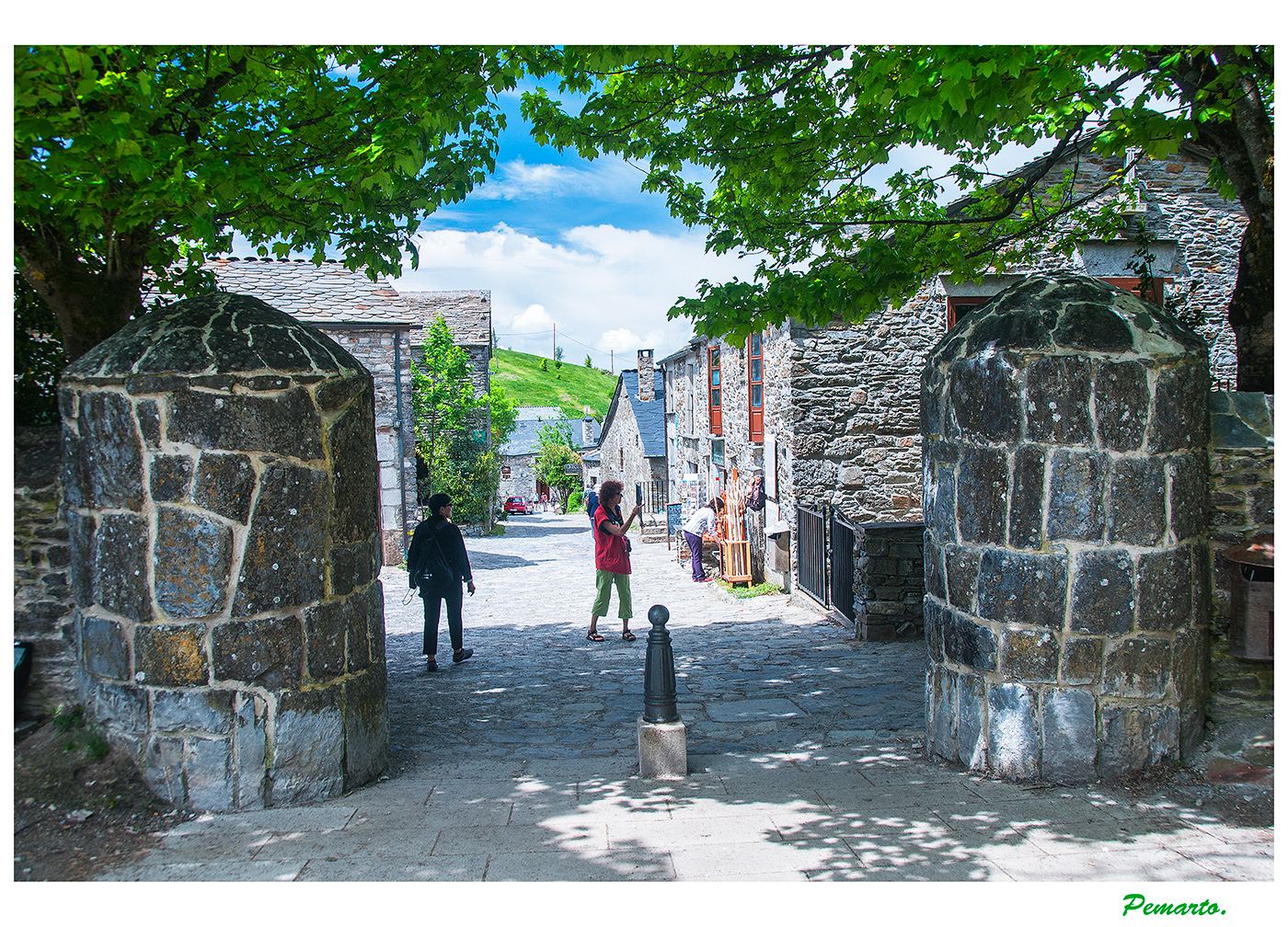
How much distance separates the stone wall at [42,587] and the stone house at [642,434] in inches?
790

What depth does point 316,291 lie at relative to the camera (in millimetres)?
17062

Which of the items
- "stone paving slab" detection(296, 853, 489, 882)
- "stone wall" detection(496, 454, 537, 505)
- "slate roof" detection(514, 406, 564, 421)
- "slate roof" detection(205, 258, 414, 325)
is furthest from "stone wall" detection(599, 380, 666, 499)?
"slate roof" detection(514, 406, 564, 421)

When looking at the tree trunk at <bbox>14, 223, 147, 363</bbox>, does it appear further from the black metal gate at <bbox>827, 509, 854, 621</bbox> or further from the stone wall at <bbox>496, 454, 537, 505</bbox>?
the stone wall at <bbox>496, 454, 537, 505</bbox>

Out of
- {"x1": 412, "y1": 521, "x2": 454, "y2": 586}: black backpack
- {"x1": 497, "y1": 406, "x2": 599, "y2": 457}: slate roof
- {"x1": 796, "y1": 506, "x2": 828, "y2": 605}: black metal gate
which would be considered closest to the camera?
{"x1": 412, "y1": 521, "x2": 454, "y2": 586}: black backpack

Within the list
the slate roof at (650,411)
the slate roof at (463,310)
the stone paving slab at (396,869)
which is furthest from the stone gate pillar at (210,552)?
the slate roof at (463,310)

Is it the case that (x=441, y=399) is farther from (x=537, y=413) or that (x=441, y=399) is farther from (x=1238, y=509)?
(x=537, y=413)

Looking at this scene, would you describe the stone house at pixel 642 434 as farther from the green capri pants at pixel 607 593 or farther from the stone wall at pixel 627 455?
the green capri pants at pixel 607 593

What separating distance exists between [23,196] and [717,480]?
47.9ft

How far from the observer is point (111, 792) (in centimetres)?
389

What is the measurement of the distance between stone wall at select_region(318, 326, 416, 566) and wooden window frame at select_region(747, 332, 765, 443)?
7.02 m

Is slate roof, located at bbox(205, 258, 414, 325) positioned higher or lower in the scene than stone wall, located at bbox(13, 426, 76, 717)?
higher

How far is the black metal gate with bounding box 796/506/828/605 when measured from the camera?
10414mm

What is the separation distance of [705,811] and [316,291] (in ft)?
51.8

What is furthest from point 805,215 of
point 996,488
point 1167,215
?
point 1167,215
